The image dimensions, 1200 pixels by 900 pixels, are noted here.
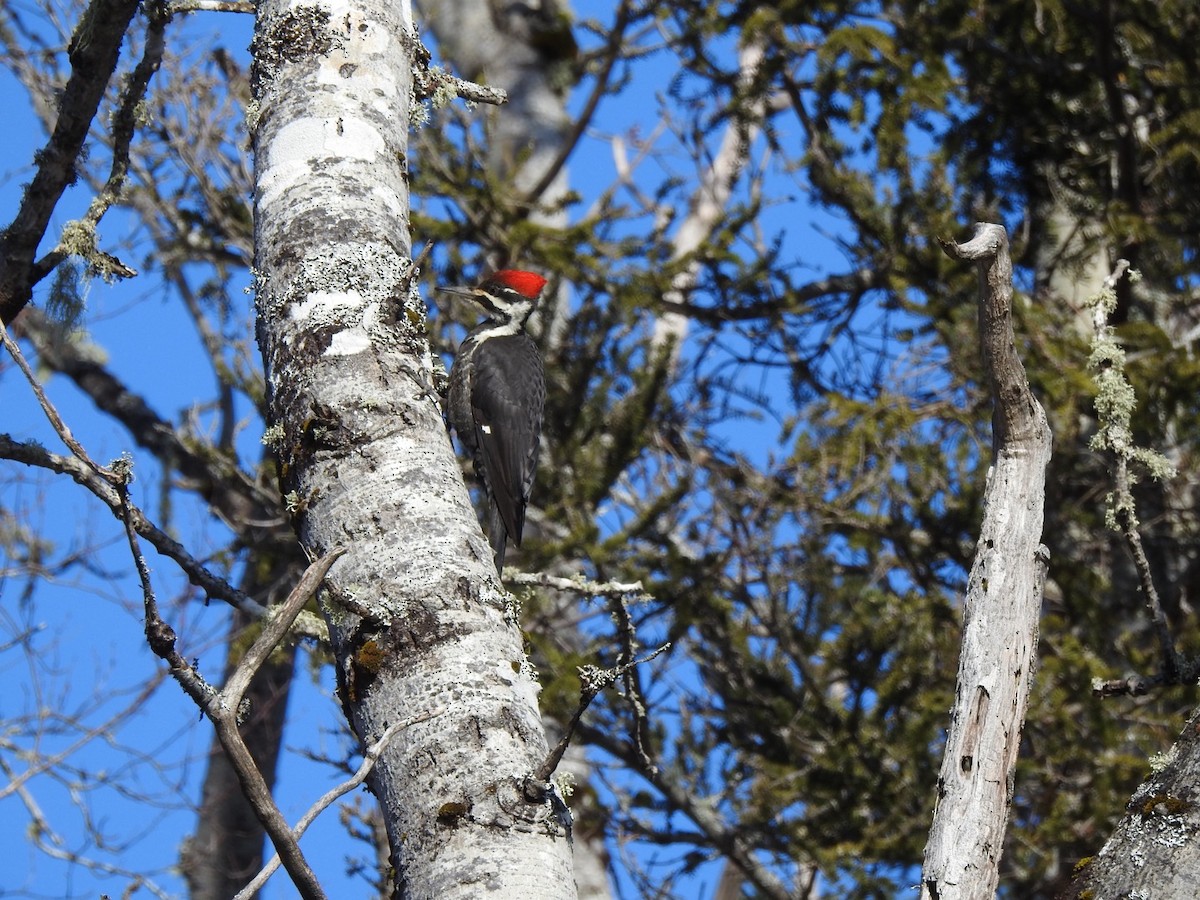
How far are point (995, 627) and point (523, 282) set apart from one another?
3.82 meters

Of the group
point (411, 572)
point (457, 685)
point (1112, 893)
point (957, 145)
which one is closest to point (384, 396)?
point (411, 572)

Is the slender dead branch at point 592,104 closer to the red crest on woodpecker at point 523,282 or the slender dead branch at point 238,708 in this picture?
the red crest on woodpecker at point 523,282

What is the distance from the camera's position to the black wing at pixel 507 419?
Result: 4996mm

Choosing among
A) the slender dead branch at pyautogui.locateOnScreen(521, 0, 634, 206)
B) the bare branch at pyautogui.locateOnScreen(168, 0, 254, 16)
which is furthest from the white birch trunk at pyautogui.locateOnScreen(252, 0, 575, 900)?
the slender dead branch at pyautogui.locateOnScreen(521, 0, 634, 206)

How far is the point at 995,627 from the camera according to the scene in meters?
2.14

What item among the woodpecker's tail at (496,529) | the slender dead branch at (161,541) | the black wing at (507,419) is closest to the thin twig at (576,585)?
the slender dead branch at (161,541)

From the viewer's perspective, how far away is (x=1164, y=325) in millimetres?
7203

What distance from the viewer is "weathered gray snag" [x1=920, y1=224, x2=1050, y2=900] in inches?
77.7

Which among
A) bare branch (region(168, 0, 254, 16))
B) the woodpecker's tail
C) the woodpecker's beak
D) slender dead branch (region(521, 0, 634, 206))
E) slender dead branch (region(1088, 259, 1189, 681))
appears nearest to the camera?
slender dead branch (region(1088, 259, 1189, 681))

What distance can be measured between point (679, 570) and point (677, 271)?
1.55m

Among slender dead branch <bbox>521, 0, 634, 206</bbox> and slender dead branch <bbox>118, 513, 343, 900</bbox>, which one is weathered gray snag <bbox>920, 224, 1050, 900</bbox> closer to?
slender dead branch <bbox>118, 513, 343, 900</bbox>

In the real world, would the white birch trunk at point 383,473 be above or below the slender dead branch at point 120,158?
below

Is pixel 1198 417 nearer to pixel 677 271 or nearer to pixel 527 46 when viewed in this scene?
pixel 677 271

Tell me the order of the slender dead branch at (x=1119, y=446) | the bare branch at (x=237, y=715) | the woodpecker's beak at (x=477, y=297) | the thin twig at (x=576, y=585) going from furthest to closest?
the woodpecker's beak at (x=477, y=297) → the thin twig at (x=576, y=585) → the slender dead branch at (x=1119, y=446) → the bare branch at (x=237, y=715)
